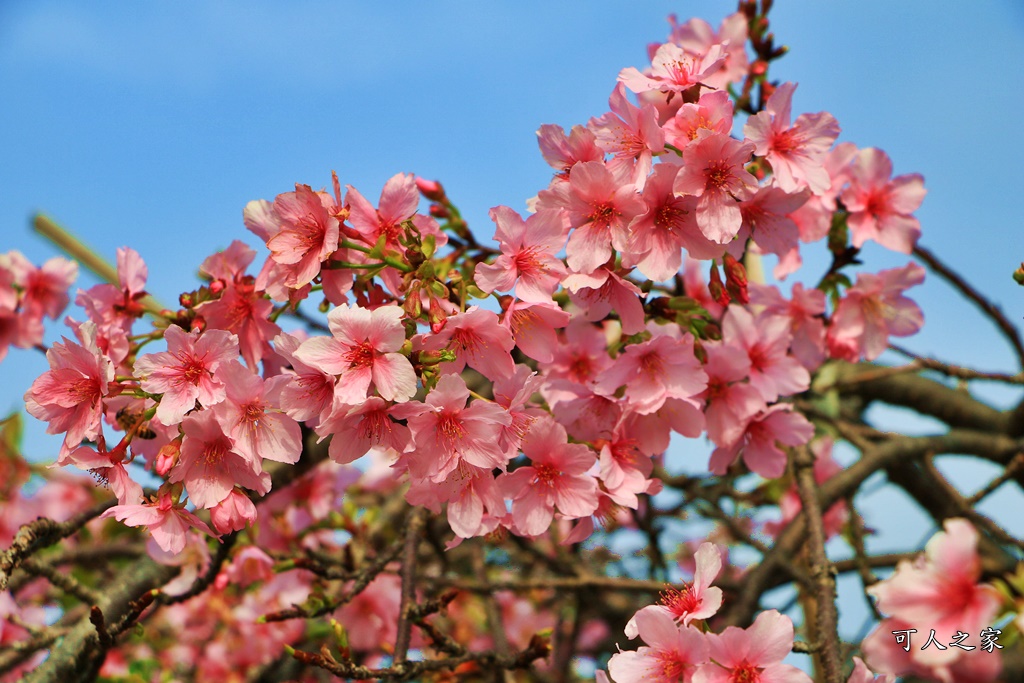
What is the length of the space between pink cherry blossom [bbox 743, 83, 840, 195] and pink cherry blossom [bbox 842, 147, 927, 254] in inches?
17.2

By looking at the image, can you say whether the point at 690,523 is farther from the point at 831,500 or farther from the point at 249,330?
the point at 249,330

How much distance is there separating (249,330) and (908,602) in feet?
4.32

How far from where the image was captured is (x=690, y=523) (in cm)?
408

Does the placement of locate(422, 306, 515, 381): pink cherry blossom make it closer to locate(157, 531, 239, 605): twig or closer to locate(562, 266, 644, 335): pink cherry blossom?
locate(562, 266, 644, 335): pink cherry blossom

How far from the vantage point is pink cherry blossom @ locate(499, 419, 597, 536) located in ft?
5.04

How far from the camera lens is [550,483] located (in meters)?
1.57

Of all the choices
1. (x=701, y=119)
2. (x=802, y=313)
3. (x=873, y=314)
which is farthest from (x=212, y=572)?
(x=873, y=314)

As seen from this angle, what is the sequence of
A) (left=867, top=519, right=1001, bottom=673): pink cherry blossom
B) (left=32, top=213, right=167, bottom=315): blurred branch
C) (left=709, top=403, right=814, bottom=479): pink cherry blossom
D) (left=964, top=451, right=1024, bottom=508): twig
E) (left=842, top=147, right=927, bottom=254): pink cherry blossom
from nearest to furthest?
(left=867, top=519, right=1001, bottom=673): pink cherry blossom, (left=709, top=403, right=814, bottom=479): pink cherry blossom, (left=842, top=147, right=927, bottom=254): pink cherry blossom, (left=964, top=451, right=1024, bottom=508): twig, (left=32, top=213, right=167, bottom=315): blurred branch

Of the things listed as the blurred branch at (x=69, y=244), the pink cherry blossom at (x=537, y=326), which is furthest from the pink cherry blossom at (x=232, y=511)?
the blurred branch at (x=69, y=244)

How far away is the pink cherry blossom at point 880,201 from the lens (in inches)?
85.6

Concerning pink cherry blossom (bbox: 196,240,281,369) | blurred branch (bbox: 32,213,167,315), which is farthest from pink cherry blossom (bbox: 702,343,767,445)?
blurred branch (bbox: 32,213,167,315)

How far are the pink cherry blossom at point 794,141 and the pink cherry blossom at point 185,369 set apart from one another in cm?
115

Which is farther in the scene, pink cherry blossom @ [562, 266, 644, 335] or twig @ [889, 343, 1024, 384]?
twig @ [889, 343, 1024, 384]

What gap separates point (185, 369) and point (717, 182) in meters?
1.06
